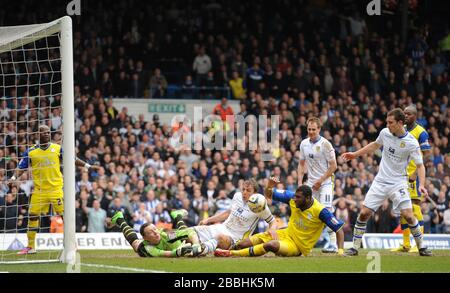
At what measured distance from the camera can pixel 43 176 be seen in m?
15.7

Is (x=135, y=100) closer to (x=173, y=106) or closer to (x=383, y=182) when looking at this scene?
(x=173, y=106)

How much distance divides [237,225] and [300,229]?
131 centimetres

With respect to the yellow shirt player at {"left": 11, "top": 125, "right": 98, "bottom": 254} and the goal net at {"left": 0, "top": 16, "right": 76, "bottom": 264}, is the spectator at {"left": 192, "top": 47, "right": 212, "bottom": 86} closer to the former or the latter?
the goal net at {"left": 0, "top": 16, "right": 76, "bottom": 264}

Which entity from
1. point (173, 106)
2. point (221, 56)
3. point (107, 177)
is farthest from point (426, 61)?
point (107, 177)

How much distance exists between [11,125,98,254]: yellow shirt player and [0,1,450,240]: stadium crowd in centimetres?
505

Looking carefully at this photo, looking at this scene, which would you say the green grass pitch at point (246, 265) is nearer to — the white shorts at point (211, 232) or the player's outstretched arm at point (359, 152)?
the white shorts at point (211, 232)

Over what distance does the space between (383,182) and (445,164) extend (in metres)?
11.8

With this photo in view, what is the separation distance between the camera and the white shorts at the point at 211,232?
590 inches

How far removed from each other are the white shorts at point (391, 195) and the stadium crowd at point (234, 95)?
27.1ft

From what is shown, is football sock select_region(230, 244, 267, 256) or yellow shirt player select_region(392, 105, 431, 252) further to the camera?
yellow shirt player select_region(392, 105, 431, 252)

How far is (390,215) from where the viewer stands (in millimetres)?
23344

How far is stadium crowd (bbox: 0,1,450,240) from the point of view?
22.9 metres

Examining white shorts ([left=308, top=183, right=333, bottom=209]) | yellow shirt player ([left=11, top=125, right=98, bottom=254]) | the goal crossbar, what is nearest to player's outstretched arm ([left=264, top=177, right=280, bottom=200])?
white shorts ([left=308, top=183, right=333, bottom=209])

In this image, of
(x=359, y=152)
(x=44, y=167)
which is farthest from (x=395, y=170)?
(x=44, y=167)
